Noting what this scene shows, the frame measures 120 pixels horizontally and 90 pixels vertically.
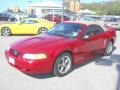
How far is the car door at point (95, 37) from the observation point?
772 centimetres

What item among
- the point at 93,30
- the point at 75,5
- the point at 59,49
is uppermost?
the point at 75,5

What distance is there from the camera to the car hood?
6.36 metres

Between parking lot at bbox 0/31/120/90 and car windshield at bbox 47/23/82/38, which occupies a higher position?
car windshield at bbox 47/23/82/38

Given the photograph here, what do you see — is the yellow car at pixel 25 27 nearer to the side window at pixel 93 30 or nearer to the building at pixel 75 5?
the side window at pixel 93 30

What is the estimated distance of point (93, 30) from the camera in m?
8.08

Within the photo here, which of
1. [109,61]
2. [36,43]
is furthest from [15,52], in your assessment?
[109,61]

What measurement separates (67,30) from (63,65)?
1337 mm

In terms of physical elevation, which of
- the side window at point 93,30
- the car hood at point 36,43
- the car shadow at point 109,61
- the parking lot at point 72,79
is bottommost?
the parking lot at point 72,79

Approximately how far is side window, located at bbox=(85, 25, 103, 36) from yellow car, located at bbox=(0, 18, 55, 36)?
829 cm

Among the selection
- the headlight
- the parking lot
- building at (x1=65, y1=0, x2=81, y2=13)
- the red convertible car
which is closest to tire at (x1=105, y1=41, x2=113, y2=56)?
the red convertible car

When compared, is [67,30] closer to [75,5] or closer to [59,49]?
[59,49]

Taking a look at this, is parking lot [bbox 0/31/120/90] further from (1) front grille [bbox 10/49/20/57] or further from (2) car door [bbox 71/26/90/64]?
(1) front grille [bbox 10/49/20/57]

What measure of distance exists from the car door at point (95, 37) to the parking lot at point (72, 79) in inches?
23.6

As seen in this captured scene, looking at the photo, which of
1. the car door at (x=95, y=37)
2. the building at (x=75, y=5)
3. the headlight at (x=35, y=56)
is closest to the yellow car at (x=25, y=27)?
the car door at (x=95, y=37)
